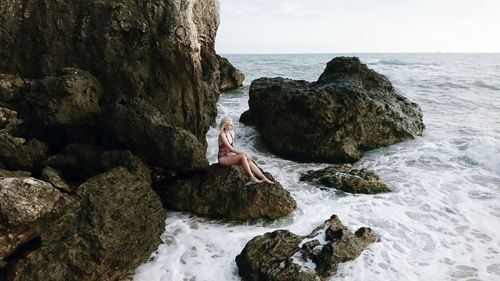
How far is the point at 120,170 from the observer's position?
5488 mm

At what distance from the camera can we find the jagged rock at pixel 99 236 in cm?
405

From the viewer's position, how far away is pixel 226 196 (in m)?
6.14

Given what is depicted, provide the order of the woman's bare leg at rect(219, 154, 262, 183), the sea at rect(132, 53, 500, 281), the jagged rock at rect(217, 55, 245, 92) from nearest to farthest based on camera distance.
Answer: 1. the sea at rect(132, 53, 500, 281)
2. the woman's bare leg at rect(219, 154, 262, 183)
3. the jagged rock at rect(217, 55, 245, 92)

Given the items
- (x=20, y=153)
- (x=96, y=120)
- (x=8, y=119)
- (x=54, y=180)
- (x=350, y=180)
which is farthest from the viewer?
(x=350, y=180)

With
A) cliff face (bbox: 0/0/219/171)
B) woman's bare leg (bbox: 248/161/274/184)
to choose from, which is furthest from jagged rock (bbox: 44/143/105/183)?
woman's bare leg (bbox: 248/161/274/184)

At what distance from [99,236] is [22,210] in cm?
91

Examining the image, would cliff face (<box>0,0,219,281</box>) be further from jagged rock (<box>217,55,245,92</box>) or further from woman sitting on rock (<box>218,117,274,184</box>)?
jagged rock (<box>217,55,245,92</box>)

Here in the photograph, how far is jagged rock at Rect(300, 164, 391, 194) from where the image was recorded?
7.21m

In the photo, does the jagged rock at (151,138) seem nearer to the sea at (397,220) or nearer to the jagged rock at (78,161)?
the jagged rock at (78,161)

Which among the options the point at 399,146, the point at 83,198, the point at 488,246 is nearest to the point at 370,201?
the point at 488,246

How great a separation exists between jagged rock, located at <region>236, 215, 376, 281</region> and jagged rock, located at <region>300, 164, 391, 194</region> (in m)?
1.96

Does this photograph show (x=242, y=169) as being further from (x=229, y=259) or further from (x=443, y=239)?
(x=443, y=239)

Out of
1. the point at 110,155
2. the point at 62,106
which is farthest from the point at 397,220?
the point at 62,106

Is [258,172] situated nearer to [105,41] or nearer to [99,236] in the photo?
[99,236]
